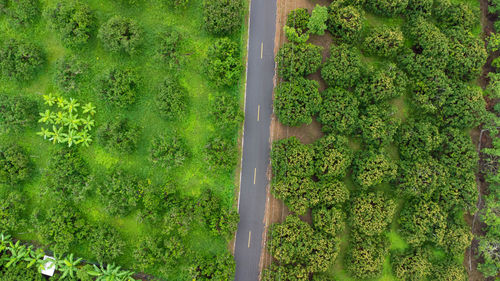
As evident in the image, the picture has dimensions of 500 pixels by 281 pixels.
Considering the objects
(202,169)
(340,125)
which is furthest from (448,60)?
(202,169)

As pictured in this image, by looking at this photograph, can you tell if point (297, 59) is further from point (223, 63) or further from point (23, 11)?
point (23, 11)

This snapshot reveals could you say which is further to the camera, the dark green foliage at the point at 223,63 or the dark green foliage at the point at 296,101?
the dark green foliage at the point at 223,63

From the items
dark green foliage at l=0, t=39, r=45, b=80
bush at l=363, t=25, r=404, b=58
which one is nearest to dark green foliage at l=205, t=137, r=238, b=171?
bush at l=363, t=25, r=404, b=58

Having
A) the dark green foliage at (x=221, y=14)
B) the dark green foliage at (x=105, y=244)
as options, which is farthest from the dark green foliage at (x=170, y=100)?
the dark green foliage at (x=105, y=244)

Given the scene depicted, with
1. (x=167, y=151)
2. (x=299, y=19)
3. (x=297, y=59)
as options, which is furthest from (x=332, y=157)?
(x=167, y=151)

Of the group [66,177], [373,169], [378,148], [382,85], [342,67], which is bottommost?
[66,177]

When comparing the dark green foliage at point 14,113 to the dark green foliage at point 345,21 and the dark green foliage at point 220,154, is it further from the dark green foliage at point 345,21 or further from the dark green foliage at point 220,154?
the dark green foliage at point 345,21

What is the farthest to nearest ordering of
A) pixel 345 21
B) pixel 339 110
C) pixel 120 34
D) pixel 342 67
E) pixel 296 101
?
pixel 345 21 < pixel 342 67 < pixel 339 110 < pixel 296 101 < pixel 120 34

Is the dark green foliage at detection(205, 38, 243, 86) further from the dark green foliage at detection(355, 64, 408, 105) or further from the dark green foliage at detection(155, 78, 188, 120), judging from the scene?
the dark green foliage at detection(355, 64, 408, 105)
